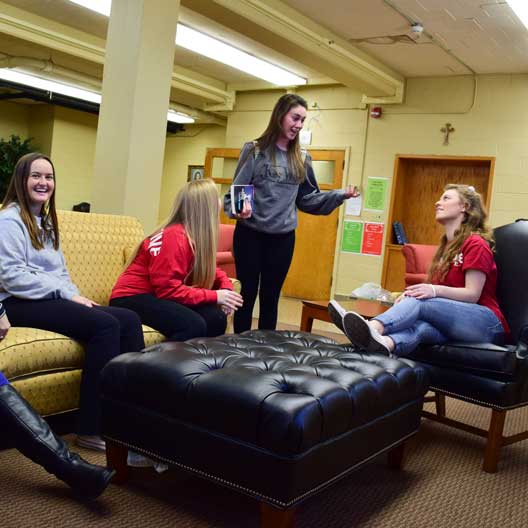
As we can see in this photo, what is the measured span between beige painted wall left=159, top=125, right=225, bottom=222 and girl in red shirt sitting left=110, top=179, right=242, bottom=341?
8.73m

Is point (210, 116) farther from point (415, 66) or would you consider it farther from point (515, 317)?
point (515, 317)

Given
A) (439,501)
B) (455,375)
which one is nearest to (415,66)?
(455,375)

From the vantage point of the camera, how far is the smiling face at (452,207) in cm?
298

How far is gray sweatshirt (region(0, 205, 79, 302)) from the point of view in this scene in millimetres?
2271

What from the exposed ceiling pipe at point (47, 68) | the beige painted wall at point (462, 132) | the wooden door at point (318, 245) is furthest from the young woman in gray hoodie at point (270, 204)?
the exposed ceiling pipe at point (47, 68)

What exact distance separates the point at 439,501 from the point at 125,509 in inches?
40.1

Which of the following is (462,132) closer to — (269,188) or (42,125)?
(269,188)

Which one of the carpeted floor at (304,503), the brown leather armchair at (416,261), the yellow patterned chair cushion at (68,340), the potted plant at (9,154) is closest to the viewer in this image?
the carpeted floor at (304,503)

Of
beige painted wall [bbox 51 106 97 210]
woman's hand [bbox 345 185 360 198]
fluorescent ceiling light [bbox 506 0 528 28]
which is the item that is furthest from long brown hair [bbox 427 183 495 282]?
beige painted wall [bbox 51 106 97 210]

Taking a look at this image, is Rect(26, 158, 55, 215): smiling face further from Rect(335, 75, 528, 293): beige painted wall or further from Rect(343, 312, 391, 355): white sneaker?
Rect(335, 75, 528, 293): beige painted wall

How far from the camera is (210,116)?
33.8 feet

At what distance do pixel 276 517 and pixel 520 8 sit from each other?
4.83 m

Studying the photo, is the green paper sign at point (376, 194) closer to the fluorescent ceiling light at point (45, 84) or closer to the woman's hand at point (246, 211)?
the fluorescent ceiling light at point (45, 84)

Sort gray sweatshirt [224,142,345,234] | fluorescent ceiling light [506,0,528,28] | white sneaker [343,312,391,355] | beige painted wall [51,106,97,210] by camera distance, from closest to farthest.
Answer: white sneaker [343,312,391,355] < gray sweatshirt [224,142,345,234] < fluorescent ceiling light [506,0,528,28] < beige painted wall [51,106,97,210]
